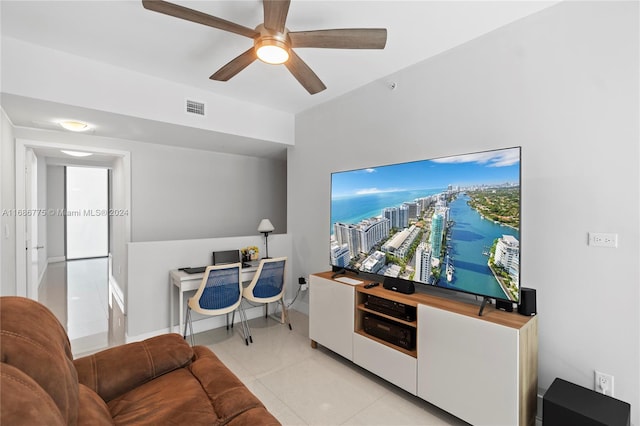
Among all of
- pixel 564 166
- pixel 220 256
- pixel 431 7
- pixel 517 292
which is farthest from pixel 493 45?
pixel 220 256

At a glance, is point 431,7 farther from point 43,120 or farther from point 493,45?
point 43,120

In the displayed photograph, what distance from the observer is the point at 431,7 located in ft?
6.42

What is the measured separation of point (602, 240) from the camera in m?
1.76

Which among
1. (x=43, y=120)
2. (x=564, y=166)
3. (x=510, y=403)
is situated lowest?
(x=510, y=403)

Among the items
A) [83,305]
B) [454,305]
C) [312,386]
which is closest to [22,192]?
[83,305]

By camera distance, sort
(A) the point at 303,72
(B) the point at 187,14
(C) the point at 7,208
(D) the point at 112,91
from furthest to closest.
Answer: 1. (C) the point at 7,208
2. (D) the point at 112,91
3. (A) the point at 303,72
4. (B) the point at 187,14

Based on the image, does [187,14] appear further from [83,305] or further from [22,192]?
[83,305]

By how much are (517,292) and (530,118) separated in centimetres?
117

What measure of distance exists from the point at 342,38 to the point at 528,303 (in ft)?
6.56

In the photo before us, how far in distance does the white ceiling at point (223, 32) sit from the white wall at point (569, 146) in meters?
0.25

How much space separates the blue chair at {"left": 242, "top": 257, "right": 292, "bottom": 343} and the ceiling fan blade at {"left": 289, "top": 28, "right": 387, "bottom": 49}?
2.21 metres

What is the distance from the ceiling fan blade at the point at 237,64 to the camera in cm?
202

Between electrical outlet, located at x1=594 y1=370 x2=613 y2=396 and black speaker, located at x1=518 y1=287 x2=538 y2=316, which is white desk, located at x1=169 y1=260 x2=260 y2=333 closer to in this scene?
black speaker, located at x1=518 y1=287 x2=538 y2=316

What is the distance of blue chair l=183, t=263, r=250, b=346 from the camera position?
115 inches
